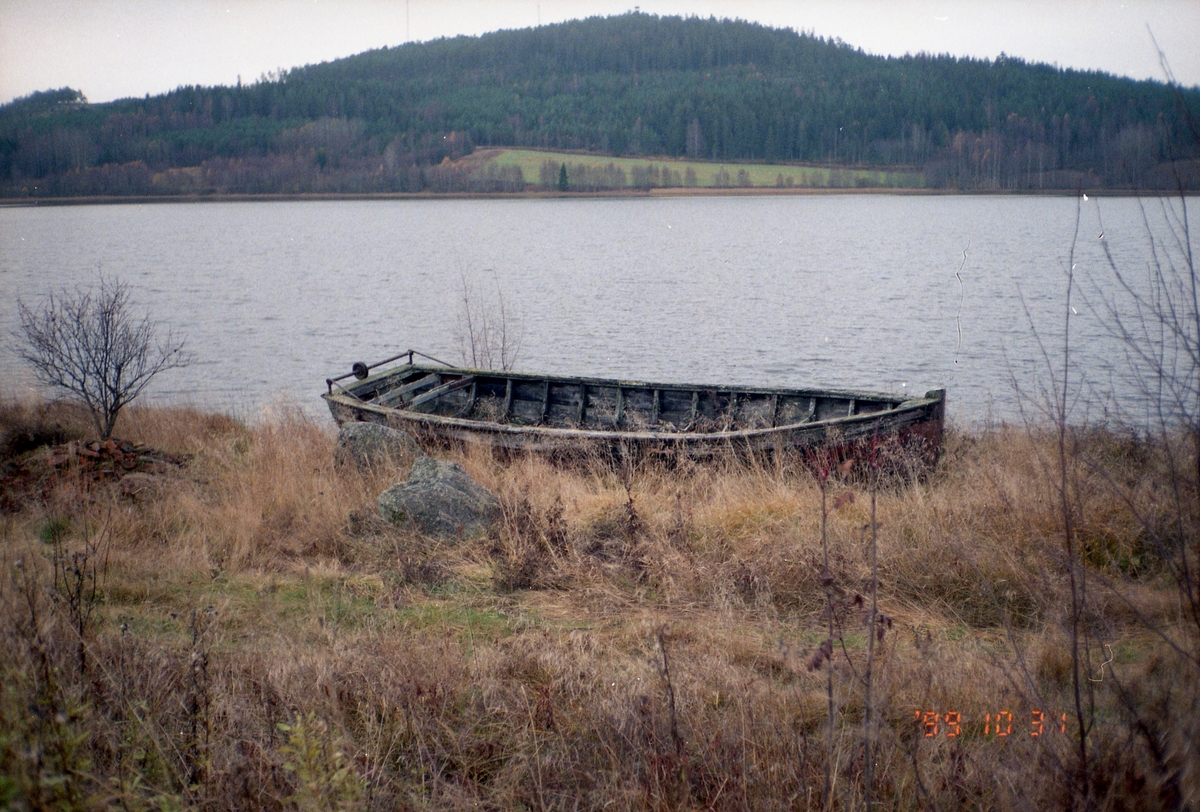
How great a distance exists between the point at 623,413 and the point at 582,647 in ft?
19.0

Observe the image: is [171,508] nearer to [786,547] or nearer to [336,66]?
[786,547]

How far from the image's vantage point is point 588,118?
11369cm

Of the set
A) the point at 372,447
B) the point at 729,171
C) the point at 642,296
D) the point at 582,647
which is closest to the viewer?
the point at 582,647

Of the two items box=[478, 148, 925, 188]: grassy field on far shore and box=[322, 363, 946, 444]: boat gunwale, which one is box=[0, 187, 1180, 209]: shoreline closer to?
box=[478, 148, 925, 188]: grassy field on far shore

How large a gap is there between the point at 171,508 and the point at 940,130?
99960 mm

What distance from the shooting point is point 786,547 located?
19.2 feet

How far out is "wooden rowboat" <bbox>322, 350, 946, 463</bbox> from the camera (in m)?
7.88

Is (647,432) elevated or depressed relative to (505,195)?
depressed
